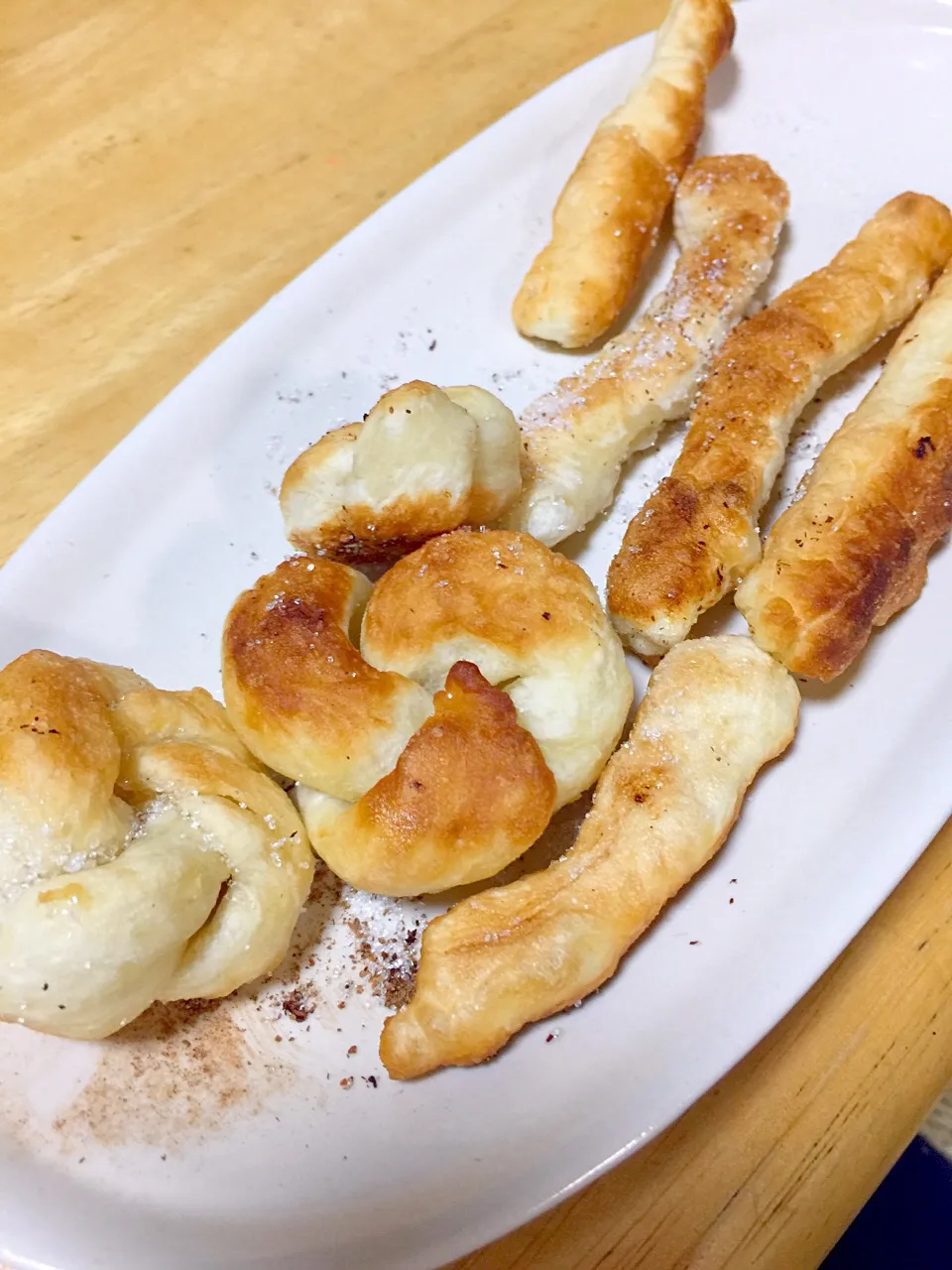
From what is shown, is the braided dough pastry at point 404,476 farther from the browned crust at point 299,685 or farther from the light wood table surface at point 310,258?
the light wood table surface at point 310,258

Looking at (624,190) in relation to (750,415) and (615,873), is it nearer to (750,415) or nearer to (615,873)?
(750,415)

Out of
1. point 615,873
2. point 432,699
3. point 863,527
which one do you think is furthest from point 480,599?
point 863,527

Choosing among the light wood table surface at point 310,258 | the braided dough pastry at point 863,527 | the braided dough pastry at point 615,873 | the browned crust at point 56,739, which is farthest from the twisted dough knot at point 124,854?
the braided dough pastry at point 863,527

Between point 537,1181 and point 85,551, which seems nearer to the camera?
point 537,1181

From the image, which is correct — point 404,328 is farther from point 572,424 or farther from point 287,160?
point 287,160

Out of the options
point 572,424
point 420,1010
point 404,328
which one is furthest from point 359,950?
point 404,328
